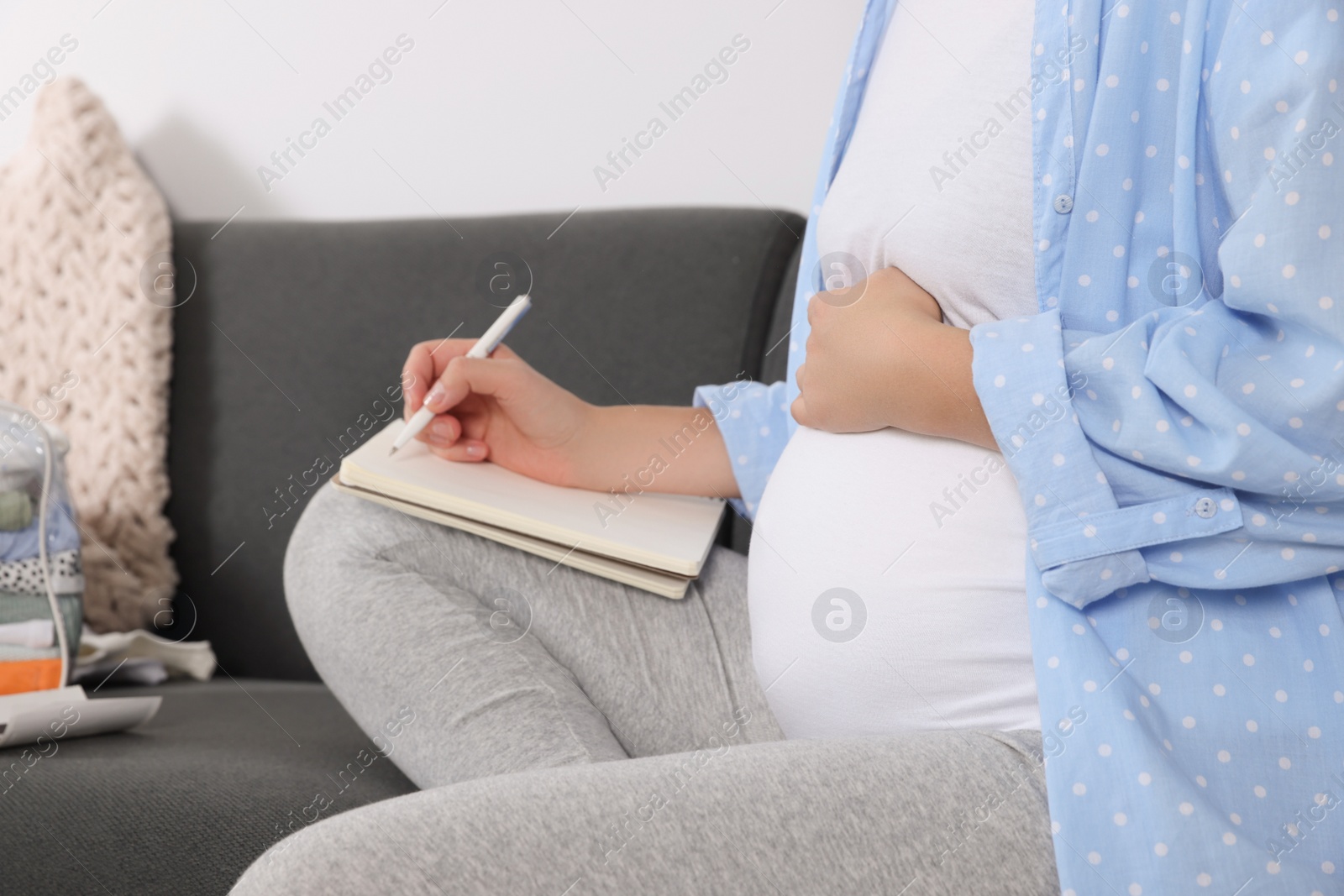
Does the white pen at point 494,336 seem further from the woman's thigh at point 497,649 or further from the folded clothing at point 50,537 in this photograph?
the folded clothing at point 50,537

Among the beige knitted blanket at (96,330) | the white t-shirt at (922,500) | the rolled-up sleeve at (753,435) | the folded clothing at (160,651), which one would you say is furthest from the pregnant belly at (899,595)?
the beige knitted blanket at (96,330)

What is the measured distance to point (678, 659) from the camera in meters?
0.70

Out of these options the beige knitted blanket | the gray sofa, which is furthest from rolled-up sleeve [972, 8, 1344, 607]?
the beige knitted blanket

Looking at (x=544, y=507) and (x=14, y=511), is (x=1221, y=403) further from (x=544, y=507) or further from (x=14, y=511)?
(x=14, y=511)

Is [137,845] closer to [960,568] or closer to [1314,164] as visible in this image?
[960,568]

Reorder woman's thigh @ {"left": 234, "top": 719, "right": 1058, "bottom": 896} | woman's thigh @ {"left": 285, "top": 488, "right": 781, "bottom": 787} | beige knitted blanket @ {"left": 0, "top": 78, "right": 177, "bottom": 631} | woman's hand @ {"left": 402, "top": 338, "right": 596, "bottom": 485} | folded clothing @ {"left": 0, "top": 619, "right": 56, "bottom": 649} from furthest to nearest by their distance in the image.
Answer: beige knitted blanket @ {"left": 0, "top": 78, "right": 177, "bottom": 631}, folded clothing @ {"left": 0, "top": 619, "right": 56, "bottom": 649}, woman's hand @ {"left": 402, "top": 338, "right": 596, "bottom": 485}, woman's thigh @ {"left": 285, "top": 488, "right": 781, "bottom": 787}, woman's thigh @ {"left": 234, "top": 719, "right": 1058, "bottom": 896}

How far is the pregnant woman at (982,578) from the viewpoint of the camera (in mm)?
427

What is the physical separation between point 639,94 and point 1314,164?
852mm

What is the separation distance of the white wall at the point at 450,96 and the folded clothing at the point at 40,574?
1.92 feet

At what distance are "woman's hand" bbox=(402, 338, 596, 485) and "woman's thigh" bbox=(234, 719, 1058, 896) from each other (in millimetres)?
379

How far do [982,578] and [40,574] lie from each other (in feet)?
2.83

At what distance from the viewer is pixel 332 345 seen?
3.90 ft

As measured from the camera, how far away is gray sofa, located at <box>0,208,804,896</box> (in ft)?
3.54

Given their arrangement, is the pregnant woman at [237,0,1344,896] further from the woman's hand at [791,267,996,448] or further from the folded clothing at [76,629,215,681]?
the folded clothing at [76,629,215,681]
